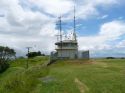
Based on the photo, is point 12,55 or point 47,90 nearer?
point 47,90

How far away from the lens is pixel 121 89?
82.8 ft

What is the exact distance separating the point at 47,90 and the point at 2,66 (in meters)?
86.5

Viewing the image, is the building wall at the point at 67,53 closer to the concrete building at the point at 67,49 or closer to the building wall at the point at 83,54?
the concrete building at the point at 67,49

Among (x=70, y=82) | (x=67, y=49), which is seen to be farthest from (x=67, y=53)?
(x=70, y=82)

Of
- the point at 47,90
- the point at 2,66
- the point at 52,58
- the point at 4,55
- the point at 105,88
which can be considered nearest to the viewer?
the point at 105,88

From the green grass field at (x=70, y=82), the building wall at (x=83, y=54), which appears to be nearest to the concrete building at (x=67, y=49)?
the building wall at (x=83, y=54)

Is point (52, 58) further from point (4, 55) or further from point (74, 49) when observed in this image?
point (4, 55)

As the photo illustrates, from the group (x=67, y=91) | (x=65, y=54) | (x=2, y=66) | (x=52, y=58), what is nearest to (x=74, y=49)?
(x=65, y=54)

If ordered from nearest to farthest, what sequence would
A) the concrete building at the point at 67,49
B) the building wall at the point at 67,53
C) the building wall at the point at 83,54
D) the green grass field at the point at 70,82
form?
1. the green grass field at the point at 70,82
2. the building wall at the point at 67,53
3. the building wall at the point at 83,54
4. the concrete building at the point at 67,49

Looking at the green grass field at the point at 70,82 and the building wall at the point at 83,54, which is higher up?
the building wall at the point at 83,54

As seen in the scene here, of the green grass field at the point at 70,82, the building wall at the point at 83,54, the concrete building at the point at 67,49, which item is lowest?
the green grass field at the point at 70,82

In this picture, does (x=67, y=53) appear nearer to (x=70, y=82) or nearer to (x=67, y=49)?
(x=67, y=49)

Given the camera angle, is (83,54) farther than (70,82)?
Yes

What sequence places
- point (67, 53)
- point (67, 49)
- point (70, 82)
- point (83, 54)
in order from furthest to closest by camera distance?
point (67, 49) → point (67, 53) → point (83, 54) → point (70, 82)
